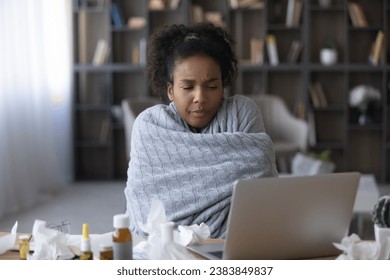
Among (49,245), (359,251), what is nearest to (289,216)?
(359,251)

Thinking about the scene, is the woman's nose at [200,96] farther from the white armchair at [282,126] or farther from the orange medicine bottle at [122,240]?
the white armchair at [282,126]

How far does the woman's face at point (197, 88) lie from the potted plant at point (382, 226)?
2.07 ft

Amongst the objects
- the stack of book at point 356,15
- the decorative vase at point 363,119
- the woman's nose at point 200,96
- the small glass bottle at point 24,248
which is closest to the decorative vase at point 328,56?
the stack of book at point 356,15

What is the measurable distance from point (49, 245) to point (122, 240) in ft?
0.68

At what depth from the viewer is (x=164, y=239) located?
1.38 meters

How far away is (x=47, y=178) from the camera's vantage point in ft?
18.9

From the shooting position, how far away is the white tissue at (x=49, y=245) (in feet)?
4.77

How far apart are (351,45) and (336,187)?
Result: 17.6ft

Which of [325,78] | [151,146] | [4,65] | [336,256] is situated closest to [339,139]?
[325,78]

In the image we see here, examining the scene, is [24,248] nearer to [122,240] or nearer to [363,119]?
[122,240]

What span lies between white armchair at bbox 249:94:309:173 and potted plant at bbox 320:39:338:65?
661 millimetres

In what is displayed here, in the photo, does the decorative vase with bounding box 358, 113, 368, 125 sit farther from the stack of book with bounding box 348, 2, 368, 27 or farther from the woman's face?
the woman's face

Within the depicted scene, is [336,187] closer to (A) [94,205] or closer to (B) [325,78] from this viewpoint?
(A) [94,205]
